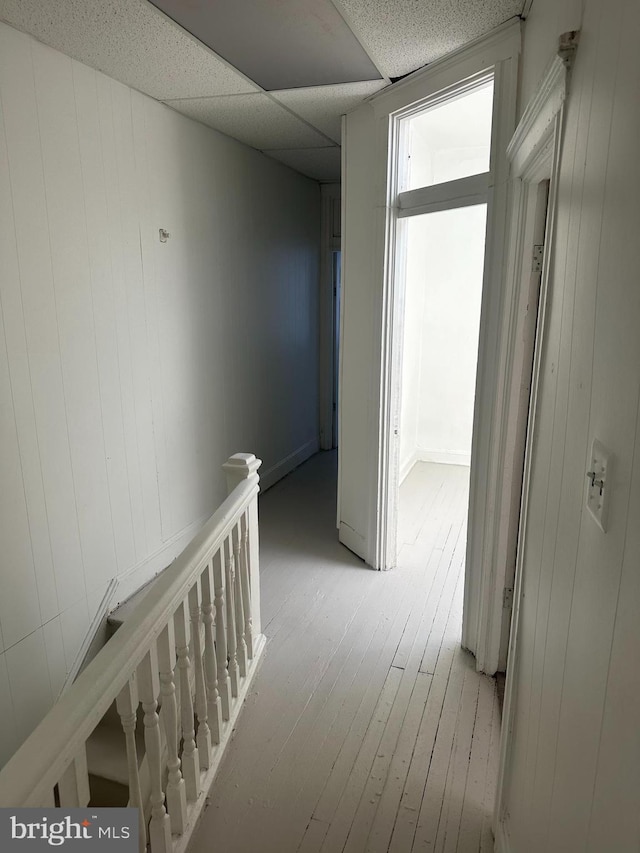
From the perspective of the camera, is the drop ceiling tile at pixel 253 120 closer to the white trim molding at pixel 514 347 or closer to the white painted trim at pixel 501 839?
the white trim molding at pixel 514 347

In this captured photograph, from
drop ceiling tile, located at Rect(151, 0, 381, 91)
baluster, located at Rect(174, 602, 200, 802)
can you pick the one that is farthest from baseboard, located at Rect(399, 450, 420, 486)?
baluster, located at Rect(174, 602, 200, 802)

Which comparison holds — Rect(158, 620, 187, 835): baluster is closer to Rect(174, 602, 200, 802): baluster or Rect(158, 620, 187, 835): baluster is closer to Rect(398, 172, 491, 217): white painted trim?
Rect(174, 602, 200, 802): baluster

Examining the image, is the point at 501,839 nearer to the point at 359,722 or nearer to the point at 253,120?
the point at 359,722

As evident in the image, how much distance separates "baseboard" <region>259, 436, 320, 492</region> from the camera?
15.4 ft

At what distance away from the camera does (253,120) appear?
11.1 ft

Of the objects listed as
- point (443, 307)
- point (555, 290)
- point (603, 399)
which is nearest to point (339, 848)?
point (603, 399)

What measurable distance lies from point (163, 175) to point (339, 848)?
3.09 meters

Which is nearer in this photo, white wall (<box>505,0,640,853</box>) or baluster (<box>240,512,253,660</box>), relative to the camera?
white wall (<box>505,0,640,853</box>)

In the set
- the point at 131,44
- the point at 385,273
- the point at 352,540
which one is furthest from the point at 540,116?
the point at 352,540

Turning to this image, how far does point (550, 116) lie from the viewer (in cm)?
141

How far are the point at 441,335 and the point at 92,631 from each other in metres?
3.81

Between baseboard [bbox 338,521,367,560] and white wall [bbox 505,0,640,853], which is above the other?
white wall [bbox 505,0,640,853]

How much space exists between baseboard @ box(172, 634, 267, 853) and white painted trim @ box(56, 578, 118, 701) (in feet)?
2.80

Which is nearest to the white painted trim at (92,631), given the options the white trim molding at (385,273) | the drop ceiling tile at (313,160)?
the white trim molding at (385,273)
